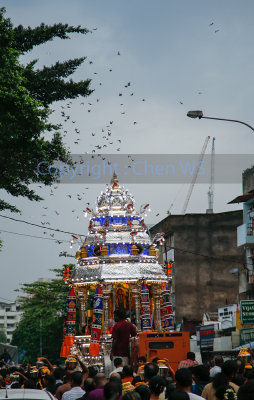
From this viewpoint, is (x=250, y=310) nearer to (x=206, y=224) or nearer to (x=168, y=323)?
(x=168, y=323)

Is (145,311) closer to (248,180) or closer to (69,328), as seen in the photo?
(69,328)

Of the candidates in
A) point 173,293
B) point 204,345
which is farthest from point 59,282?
point 204,345

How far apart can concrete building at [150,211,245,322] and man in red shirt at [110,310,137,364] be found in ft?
143

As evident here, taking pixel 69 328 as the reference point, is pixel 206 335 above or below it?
above

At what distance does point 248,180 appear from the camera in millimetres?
48375

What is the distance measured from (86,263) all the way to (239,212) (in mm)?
37138

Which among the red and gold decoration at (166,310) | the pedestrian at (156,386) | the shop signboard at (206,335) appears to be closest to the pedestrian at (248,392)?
the pedestrian at (156,386)

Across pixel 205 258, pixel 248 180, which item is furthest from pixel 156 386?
pixel 205 258

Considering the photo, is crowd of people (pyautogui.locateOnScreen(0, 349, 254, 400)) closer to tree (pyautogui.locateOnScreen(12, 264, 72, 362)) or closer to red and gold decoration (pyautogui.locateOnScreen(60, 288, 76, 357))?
red and gold decoration (pyautogui.locateOnScreen(60, 288, 76, 357))

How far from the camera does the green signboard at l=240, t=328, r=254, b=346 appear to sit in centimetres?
3660

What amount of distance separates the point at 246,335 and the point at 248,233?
11.7 m

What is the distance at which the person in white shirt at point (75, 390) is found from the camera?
1158cm

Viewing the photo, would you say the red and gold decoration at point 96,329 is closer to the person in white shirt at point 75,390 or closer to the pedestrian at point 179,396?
the person in white shirt at point 75,390

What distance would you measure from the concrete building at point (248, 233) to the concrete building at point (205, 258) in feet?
44.5
